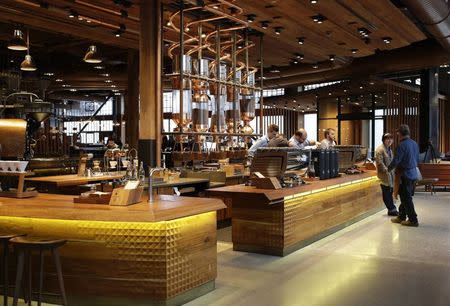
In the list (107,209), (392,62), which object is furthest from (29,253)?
(392,62)

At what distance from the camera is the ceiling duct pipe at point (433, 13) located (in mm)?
7188

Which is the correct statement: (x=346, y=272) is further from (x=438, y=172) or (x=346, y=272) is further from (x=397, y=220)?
(x=438, y=172)

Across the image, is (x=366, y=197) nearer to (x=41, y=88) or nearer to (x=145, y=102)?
(x=145, y=102)

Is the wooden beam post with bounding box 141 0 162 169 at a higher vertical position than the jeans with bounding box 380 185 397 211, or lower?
higher

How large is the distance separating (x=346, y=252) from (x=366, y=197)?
2.96m

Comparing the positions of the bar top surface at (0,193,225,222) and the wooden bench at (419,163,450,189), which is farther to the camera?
the wooden bench at (419,163,450,189)

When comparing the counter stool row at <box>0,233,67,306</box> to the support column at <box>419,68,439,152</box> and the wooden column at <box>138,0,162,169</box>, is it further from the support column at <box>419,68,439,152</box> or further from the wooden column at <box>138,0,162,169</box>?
the support column at <box>419,68,439,152</box>

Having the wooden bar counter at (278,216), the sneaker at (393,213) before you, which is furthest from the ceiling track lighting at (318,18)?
the sneaker at (393,213)

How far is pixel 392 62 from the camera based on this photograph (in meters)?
11.9

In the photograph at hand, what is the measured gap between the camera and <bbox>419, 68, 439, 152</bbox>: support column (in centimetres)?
1362

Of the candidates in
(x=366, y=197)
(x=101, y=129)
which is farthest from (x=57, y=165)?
(x=101, y=129)

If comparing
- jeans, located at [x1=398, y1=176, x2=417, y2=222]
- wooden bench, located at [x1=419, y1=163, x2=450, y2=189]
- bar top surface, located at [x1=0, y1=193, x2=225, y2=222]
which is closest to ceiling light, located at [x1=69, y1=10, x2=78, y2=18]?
bar top surface, located at [x1=0, y1=193, x2=225, y2=222]

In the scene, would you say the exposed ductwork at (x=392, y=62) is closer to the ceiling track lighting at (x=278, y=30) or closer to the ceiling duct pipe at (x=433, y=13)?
the ceiling duct pipe at (x=433, y=13)

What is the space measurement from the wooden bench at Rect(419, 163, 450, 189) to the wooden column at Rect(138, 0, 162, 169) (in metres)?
8.95
